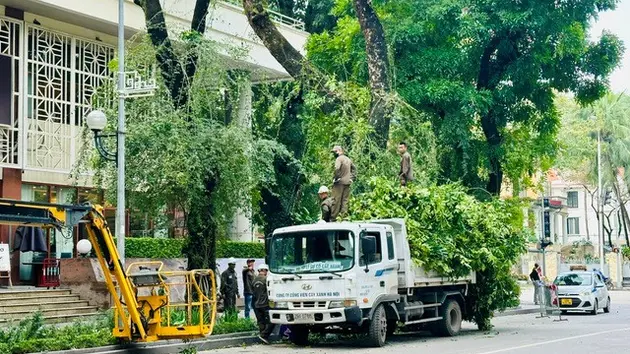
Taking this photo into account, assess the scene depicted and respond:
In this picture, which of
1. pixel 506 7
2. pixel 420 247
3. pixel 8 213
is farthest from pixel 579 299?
pixel 8 213

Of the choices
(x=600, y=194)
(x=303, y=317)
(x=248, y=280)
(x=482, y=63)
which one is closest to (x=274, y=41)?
(x=248, y=280)

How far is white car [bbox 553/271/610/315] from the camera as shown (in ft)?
109

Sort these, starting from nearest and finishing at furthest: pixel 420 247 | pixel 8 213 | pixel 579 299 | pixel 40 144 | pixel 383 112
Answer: pixel 8 213
pixel 420 247
pixel 383 112
pixel 40 144
pixel 579 299

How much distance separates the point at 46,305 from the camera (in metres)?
24.4

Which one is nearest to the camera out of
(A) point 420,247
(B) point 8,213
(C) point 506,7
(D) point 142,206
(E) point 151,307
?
(B) point 8,213

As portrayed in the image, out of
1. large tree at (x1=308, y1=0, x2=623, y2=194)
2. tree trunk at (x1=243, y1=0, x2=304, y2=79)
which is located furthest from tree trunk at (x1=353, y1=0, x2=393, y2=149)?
large tree at (x1=308, y1=0, x2=623, y2=194)

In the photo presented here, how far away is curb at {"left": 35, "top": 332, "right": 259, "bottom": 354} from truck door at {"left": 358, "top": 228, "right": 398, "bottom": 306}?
3549mm

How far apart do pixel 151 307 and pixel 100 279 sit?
9.52 meters

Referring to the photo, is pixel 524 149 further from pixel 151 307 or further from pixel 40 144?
pixel 151 307

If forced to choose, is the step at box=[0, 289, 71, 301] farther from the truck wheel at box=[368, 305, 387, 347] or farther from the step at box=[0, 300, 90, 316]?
the truck wheel at box=[368, 305, 387, 347]

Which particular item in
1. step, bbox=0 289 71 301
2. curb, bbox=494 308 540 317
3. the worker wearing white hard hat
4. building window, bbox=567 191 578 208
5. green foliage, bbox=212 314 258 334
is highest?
building window, bbox=567 191 578 208

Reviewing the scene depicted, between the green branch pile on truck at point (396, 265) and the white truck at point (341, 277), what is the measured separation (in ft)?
0.06

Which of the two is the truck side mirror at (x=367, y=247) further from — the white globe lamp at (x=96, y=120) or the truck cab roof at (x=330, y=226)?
the white globe lamp at (x=96, y=120)

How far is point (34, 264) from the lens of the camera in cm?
2817
